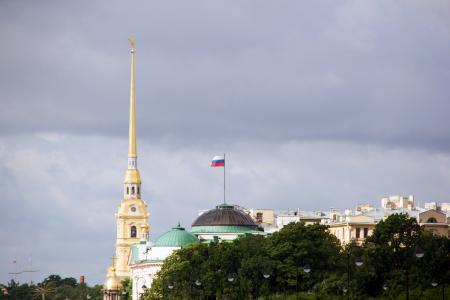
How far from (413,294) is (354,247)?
20381 mm

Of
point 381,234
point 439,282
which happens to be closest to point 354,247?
point 381,234

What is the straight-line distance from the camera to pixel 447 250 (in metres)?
189

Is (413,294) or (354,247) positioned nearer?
(413,294)

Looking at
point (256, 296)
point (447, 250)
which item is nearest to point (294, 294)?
point (256, 296)

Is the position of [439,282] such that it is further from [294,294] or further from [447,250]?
[294,294]

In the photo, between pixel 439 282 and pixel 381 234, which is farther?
pixel 381 234

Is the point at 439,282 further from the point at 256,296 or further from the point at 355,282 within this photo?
the point at 256,296

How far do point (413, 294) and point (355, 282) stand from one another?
9.86 meters

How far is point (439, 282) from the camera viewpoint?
182 metres

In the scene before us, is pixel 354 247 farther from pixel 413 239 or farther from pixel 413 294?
pixel 413 294

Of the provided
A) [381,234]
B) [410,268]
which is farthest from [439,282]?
[381,234]

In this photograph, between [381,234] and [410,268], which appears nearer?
[410,268]

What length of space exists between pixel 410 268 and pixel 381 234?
42.7 ft

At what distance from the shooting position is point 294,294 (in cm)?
19888
